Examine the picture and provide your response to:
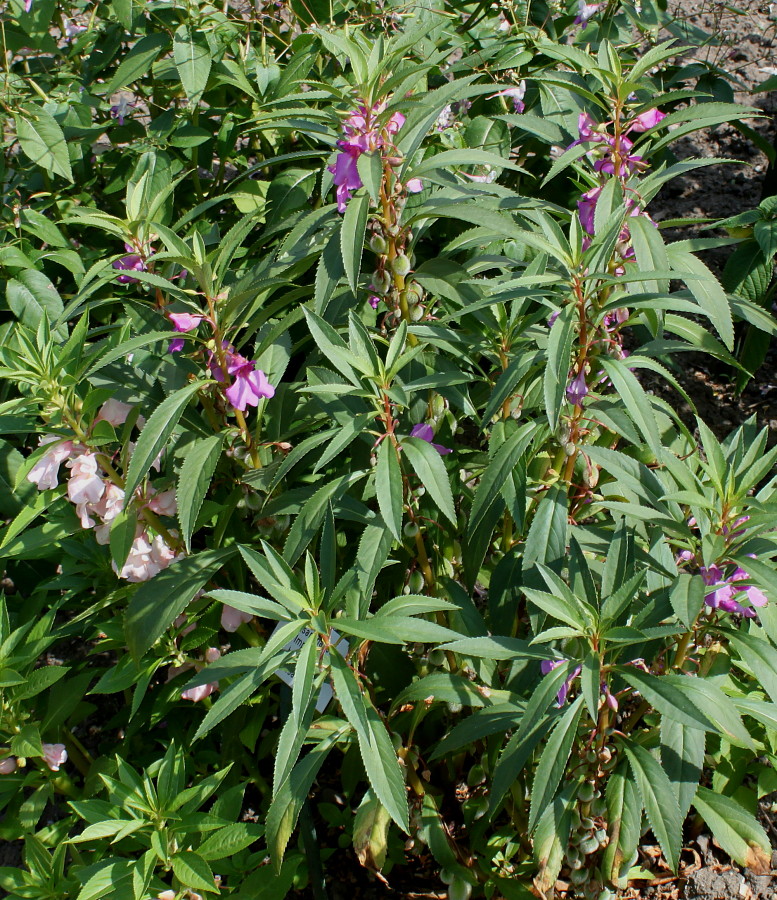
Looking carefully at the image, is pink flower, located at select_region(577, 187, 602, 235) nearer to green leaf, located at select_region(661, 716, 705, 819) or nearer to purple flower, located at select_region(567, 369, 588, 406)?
purple flower, located at select_region(567, 369, 588, 406)

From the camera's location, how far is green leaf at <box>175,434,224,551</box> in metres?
1.54

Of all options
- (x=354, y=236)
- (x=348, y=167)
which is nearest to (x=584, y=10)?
(x=348, y=167)

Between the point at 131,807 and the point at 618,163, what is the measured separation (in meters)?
1.69

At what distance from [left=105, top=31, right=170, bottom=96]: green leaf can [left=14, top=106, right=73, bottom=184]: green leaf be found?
0.23m

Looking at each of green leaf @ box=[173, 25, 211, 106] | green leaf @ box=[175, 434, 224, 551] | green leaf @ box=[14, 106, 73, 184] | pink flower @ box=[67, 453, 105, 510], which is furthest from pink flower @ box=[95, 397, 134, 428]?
green leaf @ box=[173, 25, 211, 106]

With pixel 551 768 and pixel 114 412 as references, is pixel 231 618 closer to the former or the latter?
pixel 114 412

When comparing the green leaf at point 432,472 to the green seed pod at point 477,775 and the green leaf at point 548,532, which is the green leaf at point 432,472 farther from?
the green seed pod at point 477,775

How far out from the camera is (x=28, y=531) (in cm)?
184

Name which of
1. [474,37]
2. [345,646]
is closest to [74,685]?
[345,646]

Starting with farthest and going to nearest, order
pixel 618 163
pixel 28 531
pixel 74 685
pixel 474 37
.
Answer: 1. pixel 474 37
2. pixel 74 685
3. pixel 28 531
4. pixel 618 163

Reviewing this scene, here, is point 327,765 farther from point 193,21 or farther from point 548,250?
point 193,21

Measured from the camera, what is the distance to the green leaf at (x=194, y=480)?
1.54m

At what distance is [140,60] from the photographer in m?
2.55

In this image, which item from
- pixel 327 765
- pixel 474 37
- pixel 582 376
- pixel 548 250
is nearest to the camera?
pixel 548 250
